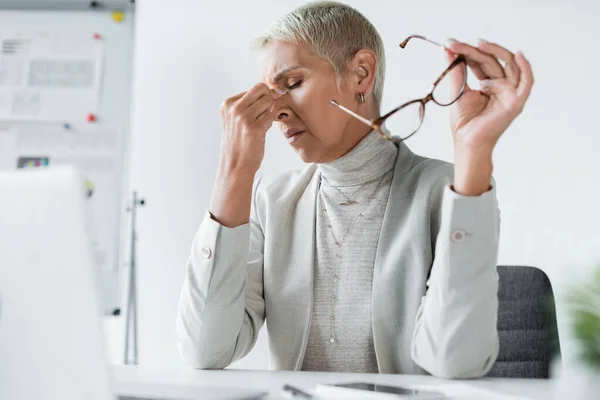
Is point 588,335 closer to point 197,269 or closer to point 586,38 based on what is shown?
point 197,269

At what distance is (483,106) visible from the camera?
1.09 m

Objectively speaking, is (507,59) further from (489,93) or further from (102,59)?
(102,59)

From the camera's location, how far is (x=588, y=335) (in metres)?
0.45

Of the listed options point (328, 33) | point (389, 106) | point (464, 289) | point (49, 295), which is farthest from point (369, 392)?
point (389, 106)

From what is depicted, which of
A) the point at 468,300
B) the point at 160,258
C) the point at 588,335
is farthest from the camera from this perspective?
the point at 160,258

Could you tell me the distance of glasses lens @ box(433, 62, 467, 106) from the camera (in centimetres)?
109

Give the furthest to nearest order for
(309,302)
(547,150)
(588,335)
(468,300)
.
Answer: (547,150)
(309,302)
(468,300)
(588,335)

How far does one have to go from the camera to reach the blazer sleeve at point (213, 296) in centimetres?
121

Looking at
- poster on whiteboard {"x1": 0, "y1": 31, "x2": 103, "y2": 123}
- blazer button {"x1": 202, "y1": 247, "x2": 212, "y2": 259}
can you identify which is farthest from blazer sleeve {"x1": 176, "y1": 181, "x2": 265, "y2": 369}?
poster on whiteboard {"x1": 0, "y1": 31, "x2": 103, "y2": 123}

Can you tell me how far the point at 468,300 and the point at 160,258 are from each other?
6.65 feet

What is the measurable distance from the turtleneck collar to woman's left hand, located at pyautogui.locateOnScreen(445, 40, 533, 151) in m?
0.34

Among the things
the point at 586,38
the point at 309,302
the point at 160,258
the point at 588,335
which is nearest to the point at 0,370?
the point at 588,335

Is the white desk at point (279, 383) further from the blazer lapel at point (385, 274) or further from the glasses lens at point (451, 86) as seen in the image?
the glasses lens at point (451, 86)

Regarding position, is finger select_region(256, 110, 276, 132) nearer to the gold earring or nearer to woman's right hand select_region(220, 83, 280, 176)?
woman's right hand select_region(220, 83, 280, 176)
